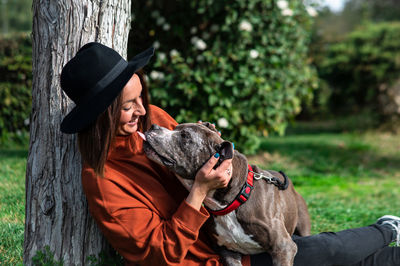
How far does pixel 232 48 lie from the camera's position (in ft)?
21.4

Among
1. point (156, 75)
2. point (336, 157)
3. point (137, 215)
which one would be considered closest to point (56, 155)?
point (137, 215)

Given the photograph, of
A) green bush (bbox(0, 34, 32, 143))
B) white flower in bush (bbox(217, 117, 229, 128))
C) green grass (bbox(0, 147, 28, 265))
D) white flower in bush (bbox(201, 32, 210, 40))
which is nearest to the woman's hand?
green grass (bbox(0, 147, 28, 265))

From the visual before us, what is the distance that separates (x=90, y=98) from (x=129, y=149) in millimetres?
478

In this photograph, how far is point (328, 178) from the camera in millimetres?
6844

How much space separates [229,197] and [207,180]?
10.1 inches

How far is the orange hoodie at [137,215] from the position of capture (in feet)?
7.45

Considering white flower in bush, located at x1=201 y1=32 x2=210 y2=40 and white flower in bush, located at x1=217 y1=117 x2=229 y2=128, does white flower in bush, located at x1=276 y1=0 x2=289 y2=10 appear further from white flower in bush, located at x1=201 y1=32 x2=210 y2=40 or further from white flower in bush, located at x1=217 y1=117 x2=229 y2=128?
white flower in bush, located at x1=217 y1=117 x2=229 y2=128

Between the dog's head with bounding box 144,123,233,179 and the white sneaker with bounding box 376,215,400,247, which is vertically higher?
the dog's head with bounding box 144,123,233,179

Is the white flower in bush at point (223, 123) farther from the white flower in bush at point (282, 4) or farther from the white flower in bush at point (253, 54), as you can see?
the white flower in bush at point (282, 4)

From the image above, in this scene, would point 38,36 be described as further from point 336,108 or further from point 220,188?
point 336,108

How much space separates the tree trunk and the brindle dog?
0.55m

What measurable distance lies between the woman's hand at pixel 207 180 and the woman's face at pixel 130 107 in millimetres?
519

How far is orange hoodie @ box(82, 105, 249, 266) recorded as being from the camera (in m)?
2.27

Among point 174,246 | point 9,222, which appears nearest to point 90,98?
point 174,246
